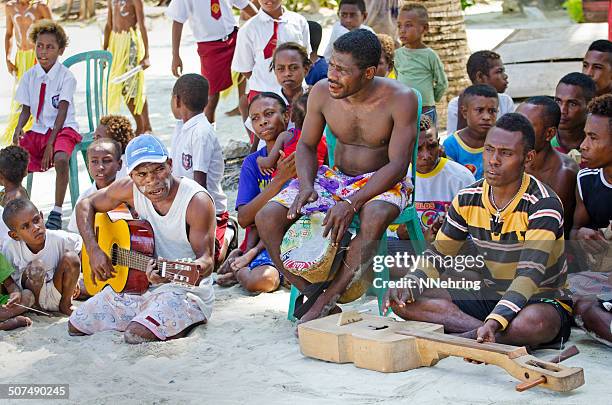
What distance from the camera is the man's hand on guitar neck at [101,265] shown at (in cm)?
504

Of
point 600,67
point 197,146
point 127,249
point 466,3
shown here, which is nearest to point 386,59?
point 600,67

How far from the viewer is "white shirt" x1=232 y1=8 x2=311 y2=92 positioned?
294 inches

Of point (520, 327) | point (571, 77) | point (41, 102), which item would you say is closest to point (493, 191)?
point (520, 327)

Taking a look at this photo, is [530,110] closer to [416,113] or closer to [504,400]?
[416,113]

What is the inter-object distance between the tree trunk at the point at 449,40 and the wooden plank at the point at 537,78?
0.53 meters

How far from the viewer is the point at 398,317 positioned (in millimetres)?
4859

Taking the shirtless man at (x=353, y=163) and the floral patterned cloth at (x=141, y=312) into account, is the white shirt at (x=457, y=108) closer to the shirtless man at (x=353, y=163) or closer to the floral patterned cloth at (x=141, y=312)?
the shirtless man at (x=353, y=163)

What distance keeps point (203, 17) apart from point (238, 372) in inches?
194

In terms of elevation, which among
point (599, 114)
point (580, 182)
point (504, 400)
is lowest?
point (504, 400)

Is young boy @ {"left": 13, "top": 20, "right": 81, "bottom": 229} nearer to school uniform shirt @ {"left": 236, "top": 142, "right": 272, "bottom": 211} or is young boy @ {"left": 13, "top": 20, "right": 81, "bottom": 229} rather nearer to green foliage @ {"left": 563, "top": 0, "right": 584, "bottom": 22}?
school uniform shirt @ {"left": 236, "top": 142, "right": 272, "bottom": 211}

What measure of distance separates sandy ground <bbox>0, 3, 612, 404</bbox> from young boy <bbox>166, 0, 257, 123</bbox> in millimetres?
3521

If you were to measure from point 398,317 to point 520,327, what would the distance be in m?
0.85

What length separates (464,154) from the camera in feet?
19.2

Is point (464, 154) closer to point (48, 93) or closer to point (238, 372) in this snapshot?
point (238, 372)
